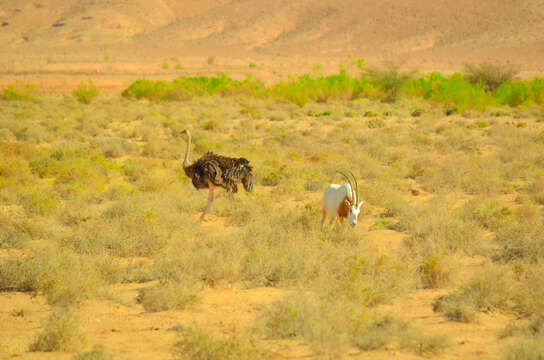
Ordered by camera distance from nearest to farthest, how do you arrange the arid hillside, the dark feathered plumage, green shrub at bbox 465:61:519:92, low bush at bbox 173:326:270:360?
1. low bush at bbox 173:326:270:360
2. the dark feathered plumage
3. green shrub at bbox 465:61:519:92
4. the arid hillside

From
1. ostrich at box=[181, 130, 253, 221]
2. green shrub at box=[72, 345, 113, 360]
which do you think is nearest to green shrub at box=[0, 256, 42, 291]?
green shrub at box=[72, 345, 113, 360]

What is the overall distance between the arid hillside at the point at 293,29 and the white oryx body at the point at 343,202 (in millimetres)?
72749

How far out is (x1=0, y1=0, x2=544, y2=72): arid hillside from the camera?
84812 millimetres

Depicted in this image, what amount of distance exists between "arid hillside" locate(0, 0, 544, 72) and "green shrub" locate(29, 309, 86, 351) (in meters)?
76.7

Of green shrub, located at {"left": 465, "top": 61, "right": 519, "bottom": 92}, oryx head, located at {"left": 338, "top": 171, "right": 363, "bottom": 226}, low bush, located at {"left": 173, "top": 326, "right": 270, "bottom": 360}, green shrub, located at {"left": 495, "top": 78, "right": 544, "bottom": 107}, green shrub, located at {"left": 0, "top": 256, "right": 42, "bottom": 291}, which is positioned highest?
green shrub, located at {"left": 465, "top": 61, "right": 519, "bottom": 92}

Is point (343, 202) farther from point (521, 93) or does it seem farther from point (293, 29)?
point (293, 29)

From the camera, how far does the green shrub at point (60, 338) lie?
16.9ft

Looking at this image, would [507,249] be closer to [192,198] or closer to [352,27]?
[192,198]

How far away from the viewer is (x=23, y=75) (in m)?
45.6

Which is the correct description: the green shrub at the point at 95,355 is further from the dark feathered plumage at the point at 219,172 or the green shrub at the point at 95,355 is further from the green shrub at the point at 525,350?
the dark feathered plumage at the point at 219,172

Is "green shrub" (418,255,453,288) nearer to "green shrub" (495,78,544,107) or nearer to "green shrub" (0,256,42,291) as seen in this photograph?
"green shrub" (0,256,42,291)

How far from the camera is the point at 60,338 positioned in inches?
203

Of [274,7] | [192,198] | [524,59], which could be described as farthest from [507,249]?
[274,7]

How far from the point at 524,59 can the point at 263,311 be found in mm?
79171
